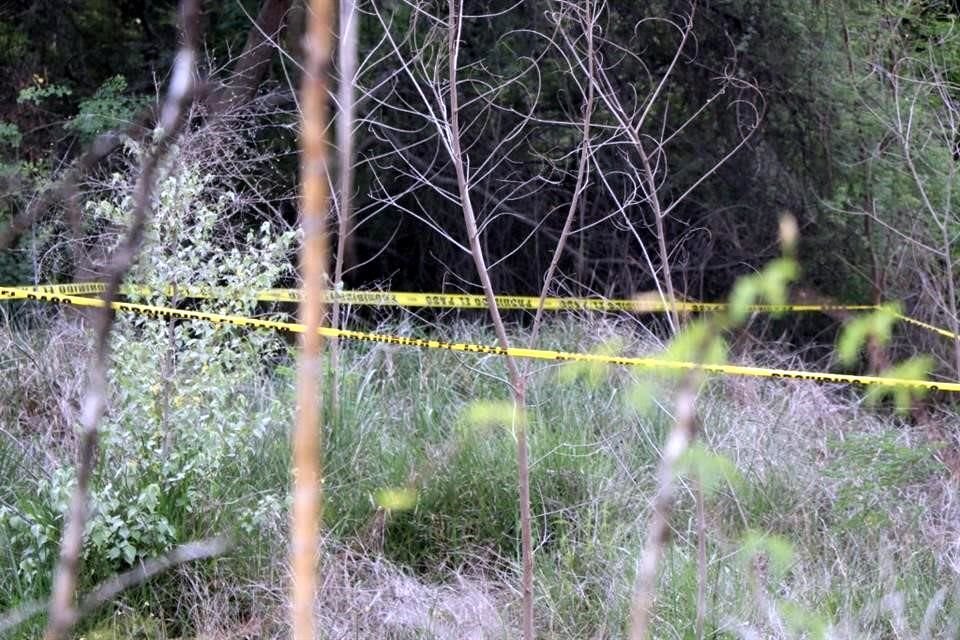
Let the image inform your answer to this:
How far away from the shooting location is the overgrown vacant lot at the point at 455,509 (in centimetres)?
388

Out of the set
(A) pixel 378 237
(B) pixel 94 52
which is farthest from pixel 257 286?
(B) pixel 94 52

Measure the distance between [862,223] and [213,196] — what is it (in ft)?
15.4

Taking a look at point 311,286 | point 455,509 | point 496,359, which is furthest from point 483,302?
point 311,286

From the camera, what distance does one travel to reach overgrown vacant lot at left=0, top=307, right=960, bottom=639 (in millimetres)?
3879

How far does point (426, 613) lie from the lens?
389cm

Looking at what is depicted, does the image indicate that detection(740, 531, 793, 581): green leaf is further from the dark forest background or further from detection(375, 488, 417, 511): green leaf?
the dark forest background

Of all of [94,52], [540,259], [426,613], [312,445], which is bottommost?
[426,613]

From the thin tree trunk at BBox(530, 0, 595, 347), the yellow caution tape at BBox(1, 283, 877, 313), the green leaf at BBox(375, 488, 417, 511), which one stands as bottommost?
the green leaf at BBox(375, 488, 417, 511)

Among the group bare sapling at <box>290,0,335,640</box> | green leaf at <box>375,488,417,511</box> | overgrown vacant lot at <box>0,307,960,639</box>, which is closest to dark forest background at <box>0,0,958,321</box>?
overgrown vacant lot at <box>0,307,960,639</box>

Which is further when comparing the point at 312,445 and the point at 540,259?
the point at 540,259

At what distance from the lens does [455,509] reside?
15.6 ft

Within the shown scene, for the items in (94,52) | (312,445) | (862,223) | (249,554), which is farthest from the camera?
(94,52)

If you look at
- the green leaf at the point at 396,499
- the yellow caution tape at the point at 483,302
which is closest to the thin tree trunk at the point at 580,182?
the green leaf at the point at 396,499

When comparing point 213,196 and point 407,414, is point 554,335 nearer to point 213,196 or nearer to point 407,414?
point 407,414
